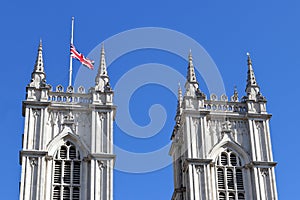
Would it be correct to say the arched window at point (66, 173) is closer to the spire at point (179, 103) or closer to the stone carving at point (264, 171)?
the spire at point (179, 103)

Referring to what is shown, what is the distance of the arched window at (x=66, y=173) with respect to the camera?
58.8 metres

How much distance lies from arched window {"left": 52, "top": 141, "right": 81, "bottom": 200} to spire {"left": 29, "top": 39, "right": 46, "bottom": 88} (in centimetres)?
529

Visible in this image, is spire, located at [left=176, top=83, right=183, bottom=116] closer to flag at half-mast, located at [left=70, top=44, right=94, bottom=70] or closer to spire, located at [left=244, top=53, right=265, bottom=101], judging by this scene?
spire, located at [left=244, top=53, right=265, bottom=101]

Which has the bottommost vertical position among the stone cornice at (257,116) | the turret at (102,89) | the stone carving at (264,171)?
the stone carving at (264,171)

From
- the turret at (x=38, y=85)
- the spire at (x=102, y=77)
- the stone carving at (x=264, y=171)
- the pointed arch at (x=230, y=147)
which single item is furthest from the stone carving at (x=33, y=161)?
the stone carving at (x=264, y=171)

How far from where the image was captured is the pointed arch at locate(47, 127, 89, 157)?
198 ft

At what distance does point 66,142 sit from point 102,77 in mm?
Answer: 6435

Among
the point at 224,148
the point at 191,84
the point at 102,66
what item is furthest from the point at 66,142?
the point at 224,148

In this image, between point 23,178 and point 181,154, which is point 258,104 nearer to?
point 181,154

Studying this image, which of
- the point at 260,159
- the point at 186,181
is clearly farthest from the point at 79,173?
the point at 260,159

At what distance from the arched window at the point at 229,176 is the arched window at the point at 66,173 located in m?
10.2

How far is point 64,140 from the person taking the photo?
61.2 metres

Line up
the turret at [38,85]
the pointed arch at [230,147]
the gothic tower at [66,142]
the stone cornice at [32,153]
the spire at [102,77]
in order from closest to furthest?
the gothic tower at [66,142], the stone cornice at [32,153], the pointed arch at [230,147], the turret at [38,85], the spire at [102,77]

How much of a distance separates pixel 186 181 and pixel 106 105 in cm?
820
